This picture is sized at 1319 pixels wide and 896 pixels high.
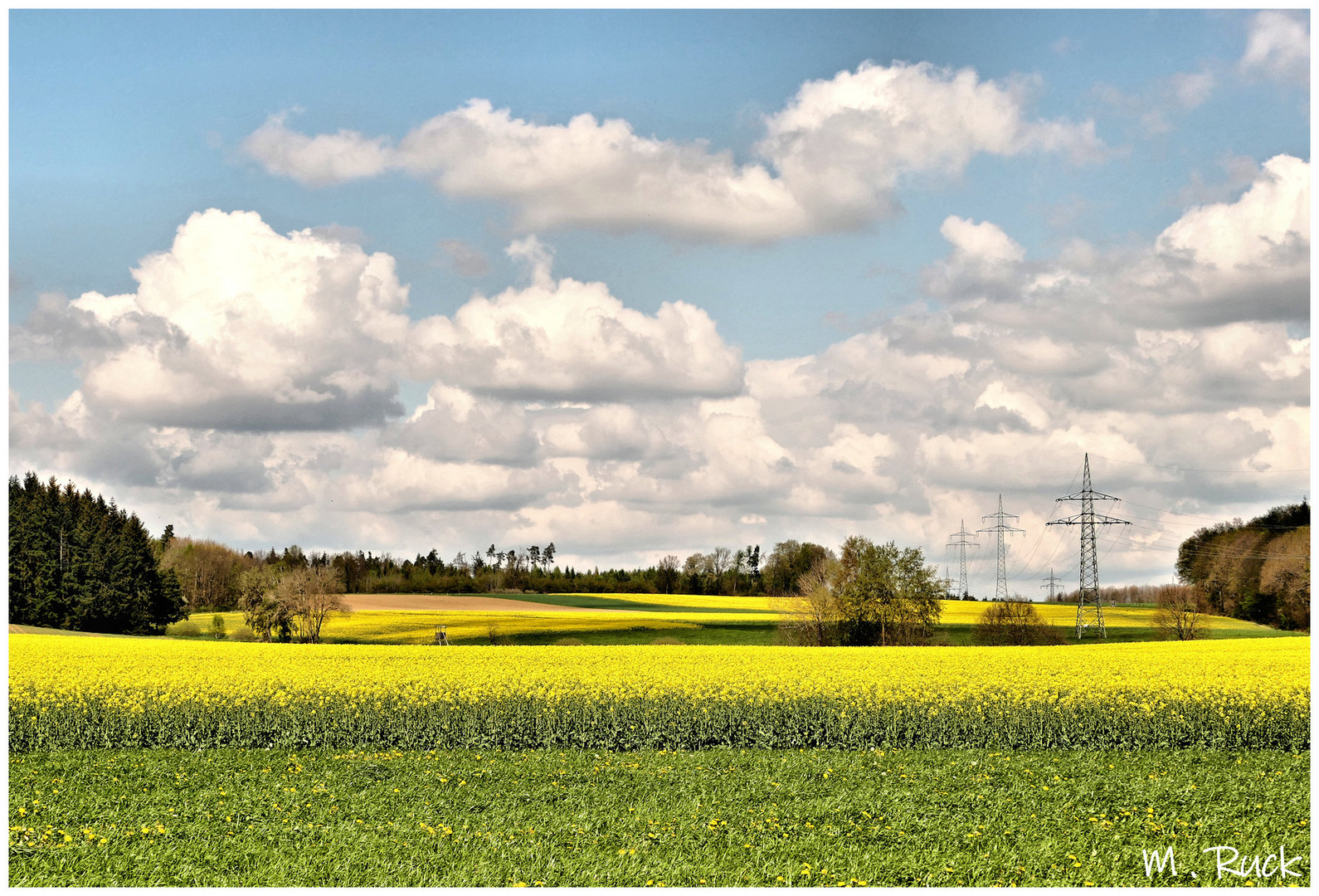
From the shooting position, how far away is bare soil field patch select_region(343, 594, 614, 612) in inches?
3088

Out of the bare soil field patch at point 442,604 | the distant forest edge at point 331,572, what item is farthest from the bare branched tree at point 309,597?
the bare soil field patch at point 442,604

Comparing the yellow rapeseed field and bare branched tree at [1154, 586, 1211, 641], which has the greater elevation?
the yellow rapeseed field

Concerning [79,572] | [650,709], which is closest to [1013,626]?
[650,709]

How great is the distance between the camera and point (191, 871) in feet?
38.1

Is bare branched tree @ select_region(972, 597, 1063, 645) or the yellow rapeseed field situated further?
bare branched tree @ select_region(972, 597, 1063, 645)

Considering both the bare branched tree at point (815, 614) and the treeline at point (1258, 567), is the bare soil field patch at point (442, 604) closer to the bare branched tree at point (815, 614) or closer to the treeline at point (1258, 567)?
the bare branched tree at point (815, 614)

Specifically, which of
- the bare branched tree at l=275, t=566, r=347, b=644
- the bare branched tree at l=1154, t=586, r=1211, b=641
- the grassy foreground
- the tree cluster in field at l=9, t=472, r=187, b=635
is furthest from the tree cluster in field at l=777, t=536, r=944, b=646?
the tree cluster in field at l=9, t=472, r=187, b=635

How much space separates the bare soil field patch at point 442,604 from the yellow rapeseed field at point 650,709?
54.2m

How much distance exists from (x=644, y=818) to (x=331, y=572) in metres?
46.2

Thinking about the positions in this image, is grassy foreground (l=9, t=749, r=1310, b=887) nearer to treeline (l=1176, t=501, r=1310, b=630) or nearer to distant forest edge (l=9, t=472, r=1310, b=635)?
distant forest edge (l=9, t=472, r=1310, b=635)

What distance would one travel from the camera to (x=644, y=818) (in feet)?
45.4

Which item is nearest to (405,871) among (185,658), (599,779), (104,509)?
(599,779)

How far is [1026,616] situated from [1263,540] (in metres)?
48.1

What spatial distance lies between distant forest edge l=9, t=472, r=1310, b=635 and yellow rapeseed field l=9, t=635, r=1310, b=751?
35.1 m
